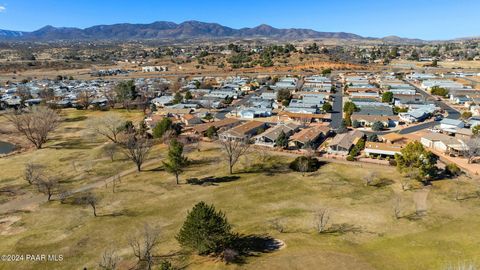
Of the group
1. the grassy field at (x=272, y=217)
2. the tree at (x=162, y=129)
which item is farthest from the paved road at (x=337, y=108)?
the tree at (x=162, y=129)

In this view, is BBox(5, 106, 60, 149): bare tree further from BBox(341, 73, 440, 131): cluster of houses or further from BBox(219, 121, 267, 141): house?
BBox(341, 73, 440, 131): cluster of houses

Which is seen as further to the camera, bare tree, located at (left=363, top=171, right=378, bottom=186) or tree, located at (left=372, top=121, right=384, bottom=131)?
tree, located at (left=372, top=121, right=384, bottom=131)

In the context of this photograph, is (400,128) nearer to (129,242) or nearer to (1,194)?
(129,242)

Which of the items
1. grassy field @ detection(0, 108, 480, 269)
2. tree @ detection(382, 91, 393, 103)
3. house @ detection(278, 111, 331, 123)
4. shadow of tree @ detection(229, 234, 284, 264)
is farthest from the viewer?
tree @ detection(382, 91, 393, 103)

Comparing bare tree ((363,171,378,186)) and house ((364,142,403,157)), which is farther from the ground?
house ((364,142,403,157))

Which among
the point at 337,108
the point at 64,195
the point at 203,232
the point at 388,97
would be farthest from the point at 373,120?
the point at 64,195

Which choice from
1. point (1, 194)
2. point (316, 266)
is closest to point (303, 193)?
point (316, 266)

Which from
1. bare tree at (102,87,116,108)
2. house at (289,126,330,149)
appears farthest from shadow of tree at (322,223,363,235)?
bare tree at (102,87,116,108)
